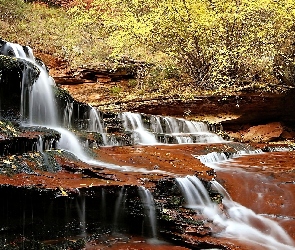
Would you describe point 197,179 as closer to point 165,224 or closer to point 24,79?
point 165,224

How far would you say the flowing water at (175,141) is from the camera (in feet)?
17.3

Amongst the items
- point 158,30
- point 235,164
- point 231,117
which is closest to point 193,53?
point 158,30

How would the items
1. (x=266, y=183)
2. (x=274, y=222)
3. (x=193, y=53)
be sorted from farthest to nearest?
(x=193, y=53) < (x=266, y=183) < (x=274, y=222)

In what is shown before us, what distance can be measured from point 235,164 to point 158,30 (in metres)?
6.53

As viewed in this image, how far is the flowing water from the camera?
5277 mm

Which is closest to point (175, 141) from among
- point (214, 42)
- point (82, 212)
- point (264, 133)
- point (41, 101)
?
point (41, 101)

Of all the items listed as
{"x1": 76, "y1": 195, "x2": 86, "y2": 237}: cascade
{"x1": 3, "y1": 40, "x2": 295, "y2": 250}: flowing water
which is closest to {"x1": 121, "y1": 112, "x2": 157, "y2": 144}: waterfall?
{"x1": 3, "y1": 40, "x2": 295, "y2": 250}: flowing water

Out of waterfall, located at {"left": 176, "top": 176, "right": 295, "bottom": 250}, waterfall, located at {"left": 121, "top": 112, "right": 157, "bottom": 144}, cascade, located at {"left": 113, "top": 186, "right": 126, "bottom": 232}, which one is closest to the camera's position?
cascade, located at {"left": 113, "top": 186, "right": 126, "bottom": 232}

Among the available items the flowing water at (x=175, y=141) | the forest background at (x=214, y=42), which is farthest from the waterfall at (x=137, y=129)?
the forest background at (x=214, y=42)

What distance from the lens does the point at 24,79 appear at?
819 cm

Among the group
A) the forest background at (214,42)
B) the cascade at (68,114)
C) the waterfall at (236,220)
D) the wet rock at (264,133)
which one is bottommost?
the waterfall at (236,220)

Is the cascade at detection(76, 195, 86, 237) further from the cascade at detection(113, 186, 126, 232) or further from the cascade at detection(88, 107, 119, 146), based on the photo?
the cascade at detection(88, 107, 119, 146)

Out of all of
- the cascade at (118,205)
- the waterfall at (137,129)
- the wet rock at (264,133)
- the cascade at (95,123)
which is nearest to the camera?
the cascade at (118,205)

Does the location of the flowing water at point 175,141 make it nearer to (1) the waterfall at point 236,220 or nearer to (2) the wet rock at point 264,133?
(1) the waterfall at point 236,220
